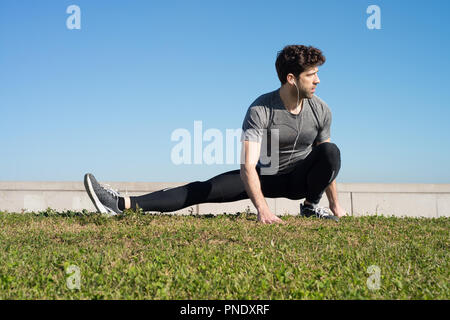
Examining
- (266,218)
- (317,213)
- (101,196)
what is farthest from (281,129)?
(101,196)

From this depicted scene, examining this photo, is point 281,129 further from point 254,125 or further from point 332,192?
point 332,192

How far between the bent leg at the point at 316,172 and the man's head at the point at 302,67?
0.78 meters

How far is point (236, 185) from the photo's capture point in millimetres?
5977

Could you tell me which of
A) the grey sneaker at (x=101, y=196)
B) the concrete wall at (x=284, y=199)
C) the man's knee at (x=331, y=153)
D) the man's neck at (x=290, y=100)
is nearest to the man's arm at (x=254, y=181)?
the man's neck at (x=290, y=100)

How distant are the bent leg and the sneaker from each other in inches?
5.2

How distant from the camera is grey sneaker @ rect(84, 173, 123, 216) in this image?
5660mm

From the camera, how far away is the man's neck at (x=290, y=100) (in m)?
5.77

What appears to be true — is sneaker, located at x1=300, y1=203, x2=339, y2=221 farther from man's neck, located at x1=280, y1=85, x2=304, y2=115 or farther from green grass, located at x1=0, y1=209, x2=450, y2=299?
man's neck, located at x1=280, y1=85, x2=304, y2=115

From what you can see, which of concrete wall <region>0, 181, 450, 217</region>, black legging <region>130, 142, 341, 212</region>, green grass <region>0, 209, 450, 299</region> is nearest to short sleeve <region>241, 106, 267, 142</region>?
black legging <region>130, 142, 341, 212</region>

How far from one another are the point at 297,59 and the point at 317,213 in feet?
7.31

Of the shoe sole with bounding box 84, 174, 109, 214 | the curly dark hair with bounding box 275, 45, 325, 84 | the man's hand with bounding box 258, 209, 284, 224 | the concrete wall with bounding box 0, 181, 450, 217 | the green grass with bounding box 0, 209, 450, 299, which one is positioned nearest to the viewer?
the green grass with bounding box 0, 209, 450, 299

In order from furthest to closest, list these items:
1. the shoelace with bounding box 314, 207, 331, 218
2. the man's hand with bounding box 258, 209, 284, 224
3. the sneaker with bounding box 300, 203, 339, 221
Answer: the shoelace with bounding box 314, 207, 331, 218
the sneaker with bounding box 300, 203, 339, 221
the man's hand with bounding box 258, 209, 284, 224

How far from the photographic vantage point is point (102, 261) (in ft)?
11.3
